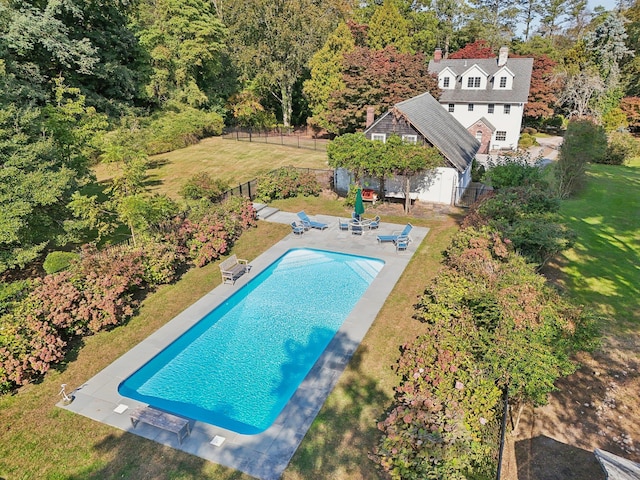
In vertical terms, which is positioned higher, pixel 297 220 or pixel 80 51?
pixel 80 51

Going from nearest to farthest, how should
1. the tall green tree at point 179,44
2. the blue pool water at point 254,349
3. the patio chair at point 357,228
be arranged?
1. the blue pool water at point 254,349
2. the patio chair at point 357,228
3. the tall green tree at point 179,44

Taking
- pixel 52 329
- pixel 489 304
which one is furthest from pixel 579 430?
pixel 52 329

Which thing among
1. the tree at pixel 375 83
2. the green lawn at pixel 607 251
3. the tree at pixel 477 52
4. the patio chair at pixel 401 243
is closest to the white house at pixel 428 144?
the green lawn at pixel 607 251

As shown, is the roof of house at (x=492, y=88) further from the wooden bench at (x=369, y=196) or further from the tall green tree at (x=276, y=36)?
the wooden bench at (x=369, y=196)

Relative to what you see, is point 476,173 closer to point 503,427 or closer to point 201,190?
point 201,190

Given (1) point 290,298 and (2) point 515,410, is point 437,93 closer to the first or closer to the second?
(1) point 290,298

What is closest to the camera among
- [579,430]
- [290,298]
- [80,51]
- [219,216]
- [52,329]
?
[579,430]
